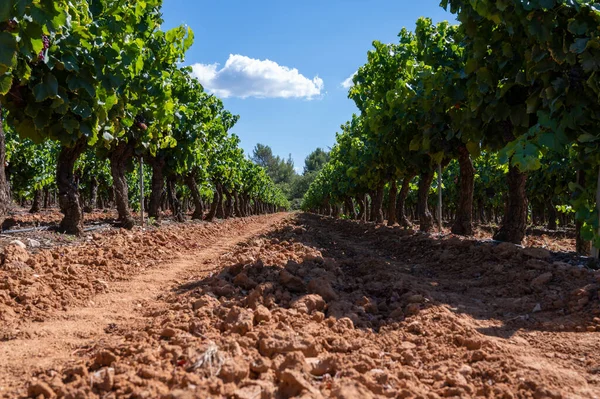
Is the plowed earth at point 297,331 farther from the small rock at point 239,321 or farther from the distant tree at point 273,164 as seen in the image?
the distant tree at point 273,164

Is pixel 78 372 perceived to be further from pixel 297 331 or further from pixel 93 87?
pixel 93 87

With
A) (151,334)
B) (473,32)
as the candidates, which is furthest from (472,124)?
(151,334)

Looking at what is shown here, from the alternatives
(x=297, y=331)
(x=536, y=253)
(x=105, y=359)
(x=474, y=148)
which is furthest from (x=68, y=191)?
(x=536, y=253)

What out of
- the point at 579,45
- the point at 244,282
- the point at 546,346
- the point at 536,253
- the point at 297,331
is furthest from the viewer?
the point at 536,253

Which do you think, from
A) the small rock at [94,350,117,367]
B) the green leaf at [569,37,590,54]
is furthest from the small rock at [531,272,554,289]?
the small rock at [94,350,117,367]

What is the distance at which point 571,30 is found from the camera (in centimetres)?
554

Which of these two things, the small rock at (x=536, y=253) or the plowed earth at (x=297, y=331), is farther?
the small rock at (x=536, y=253)

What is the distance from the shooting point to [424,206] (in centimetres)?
1484

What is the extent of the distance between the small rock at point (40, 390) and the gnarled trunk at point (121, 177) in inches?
398

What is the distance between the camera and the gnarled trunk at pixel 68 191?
9.58m

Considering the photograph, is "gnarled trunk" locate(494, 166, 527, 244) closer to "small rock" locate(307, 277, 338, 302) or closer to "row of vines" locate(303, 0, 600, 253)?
"row of vines" locate(303, 0, 600, 253)

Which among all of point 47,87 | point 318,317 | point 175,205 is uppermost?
point 47,87

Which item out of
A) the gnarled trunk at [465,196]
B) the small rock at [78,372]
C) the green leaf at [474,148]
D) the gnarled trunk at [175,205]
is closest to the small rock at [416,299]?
the small rock at [78,372]

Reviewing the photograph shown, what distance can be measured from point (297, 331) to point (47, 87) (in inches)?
192
